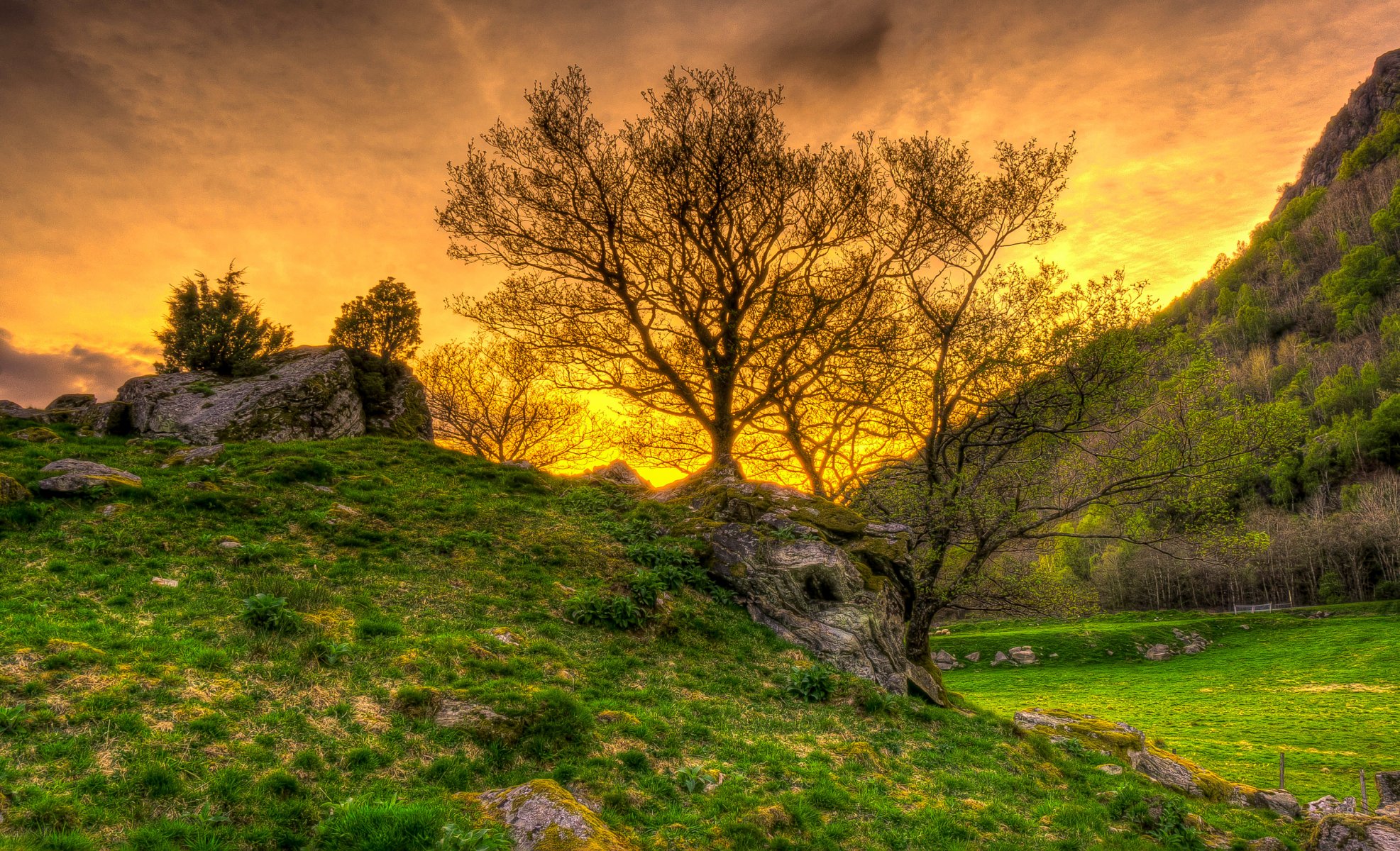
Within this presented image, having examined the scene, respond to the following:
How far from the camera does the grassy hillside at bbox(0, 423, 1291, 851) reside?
567cm

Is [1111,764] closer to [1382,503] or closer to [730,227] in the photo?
[730,227]

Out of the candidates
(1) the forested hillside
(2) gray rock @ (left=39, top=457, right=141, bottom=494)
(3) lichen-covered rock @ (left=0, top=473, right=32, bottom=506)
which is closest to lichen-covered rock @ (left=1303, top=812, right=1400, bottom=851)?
(1) the forested hillside

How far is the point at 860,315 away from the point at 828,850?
17799 millimetres

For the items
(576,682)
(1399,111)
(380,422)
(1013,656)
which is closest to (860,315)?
(576,682)

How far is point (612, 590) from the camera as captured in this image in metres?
13.7

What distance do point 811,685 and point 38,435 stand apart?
74.8 ft

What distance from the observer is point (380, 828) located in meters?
5.38

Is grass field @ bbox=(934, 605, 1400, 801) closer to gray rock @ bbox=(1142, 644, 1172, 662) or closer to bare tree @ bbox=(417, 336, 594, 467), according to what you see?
gray rock @ bbox=(1142, 644, 1172, 662)

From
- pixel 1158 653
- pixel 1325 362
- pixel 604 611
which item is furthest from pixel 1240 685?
pixel 1325 362

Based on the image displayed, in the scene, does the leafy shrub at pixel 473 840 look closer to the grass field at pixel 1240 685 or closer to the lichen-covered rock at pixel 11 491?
the lichen-covered rock at pixel 11 491

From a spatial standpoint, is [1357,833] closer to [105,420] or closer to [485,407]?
[105,420]

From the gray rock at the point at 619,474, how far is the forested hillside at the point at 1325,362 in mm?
22783

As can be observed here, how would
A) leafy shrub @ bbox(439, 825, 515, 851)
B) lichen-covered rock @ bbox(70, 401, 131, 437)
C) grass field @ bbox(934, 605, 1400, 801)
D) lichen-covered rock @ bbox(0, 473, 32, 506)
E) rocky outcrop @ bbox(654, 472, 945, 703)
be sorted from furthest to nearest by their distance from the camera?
1. grass field @ bbox(934, 605, 1400, 801)
2. lichen-covered rock @ bbox(70, 401, 131, 437)
3. rocky outcrop @ bbox(654, 472, 945, 703)
4. lichen-covered rock @ bbox(0, 473, 32, 506)
5. leafy shrub @ bbox(439, 825, 515, 851)

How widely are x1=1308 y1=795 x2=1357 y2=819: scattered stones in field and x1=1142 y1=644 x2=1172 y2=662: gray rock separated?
4253 cm
